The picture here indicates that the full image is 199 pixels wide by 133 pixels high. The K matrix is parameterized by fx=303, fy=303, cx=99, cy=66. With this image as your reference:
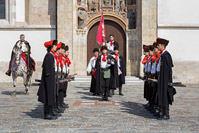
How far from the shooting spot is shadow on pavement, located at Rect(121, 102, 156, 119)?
7.51m

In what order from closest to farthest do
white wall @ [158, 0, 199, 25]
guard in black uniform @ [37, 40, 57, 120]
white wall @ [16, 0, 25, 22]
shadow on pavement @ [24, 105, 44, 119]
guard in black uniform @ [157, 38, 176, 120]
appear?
guard in black uniform @ [37, 40, 57, 120] < guard in black uniform @ [157, 38, 176, 120] < shadow on pavement @ [24, 105, 44, 119] < white wall @ [158, 0, 199, 25] < white wall @ [16, 0, 25, 22]

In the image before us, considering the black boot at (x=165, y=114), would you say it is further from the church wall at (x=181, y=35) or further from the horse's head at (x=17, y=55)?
the church wall at (x=181, y=35)

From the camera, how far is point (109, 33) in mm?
19875

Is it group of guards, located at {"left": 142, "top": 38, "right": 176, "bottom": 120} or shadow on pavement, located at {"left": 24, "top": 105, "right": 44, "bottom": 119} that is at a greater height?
group of guards, located at {"left": 142, "top": 38, "right": 176, "bottom": 120}

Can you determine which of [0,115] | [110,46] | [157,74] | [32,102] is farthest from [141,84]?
[0,115]

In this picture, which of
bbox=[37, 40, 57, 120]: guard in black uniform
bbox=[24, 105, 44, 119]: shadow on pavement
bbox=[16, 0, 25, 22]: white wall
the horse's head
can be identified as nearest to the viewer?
bbox=[37, 40, 57, 120]: guard in black uniform

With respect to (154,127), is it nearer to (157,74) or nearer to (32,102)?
(157,74)

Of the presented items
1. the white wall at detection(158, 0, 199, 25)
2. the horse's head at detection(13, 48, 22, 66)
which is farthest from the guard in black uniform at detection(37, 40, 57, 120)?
the white wall at detection(158, 0, 199, 25)

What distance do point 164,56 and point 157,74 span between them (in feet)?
1.83

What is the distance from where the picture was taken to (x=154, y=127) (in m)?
5.98

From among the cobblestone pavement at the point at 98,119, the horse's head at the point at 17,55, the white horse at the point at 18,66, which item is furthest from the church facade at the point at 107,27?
the cobblestone pavement at the point at 98,119

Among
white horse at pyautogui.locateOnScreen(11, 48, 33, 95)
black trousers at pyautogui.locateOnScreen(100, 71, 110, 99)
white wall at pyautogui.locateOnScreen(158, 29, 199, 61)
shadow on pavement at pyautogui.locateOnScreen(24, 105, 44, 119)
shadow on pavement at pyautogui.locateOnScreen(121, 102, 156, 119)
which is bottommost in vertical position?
shadow on pavement at pyautogui.locateOnScreen(121, 102, 156, 119)

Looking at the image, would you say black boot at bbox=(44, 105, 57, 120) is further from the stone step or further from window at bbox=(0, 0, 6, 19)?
window at bbox=(0, 0, 6, 19)

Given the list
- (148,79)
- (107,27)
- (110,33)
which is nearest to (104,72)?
(148,79)
